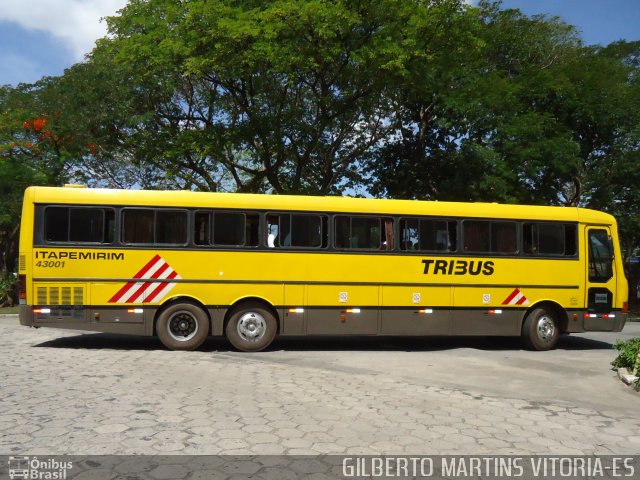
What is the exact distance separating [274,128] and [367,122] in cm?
545

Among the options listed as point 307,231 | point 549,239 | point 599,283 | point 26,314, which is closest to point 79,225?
point 26,314

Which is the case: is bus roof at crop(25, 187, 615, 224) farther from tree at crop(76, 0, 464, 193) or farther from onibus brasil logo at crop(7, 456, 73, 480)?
onibus brasil logo at crop(7, 456, 73, 480)

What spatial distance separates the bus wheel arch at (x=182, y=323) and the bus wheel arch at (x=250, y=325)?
477 millimetres

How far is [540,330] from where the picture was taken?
38.9 ft

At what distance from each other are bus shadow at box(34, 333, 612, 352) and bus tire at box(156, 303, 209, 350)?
474mm

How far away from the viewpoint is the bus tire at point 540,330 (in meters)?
11.8

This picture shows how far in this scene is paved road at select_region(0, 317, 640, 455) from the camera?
5.19 metres

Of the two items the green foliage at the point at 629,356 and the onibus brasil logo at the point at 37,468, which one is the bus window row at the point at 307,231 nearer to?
the green foliage at the point at 629,356

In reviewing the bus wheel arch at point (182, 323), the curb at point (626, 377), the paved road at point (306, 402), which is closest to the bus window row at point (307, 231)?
the bus wheel arch at point (182, 323)

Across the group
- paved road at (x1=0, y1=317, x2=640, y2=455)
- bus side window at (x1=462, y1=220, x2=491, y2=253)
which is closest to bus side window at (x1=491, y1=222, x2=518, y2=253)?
bus side window at (x1=462, y1=220, x2=491, y2=253)

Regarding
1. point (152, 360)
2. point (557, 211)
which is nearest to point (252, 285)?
point (152, 360)

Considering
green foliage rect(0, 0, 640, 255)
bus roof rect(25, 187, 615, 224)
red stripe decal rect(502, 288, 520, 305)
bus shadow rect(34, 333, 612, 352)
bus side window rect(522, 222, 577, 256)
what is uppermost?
green foliage rect(0, 0, 640, 255)

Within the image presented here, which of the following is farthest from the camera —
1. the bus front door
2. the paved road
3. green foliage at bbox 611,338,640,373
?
the bus front door

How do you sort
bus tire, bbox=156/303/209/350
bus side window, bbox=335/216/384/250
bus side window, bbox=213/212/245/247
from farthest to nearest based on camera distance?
1. bus side window, bbox=335/216/384/250
2. bus side window, bbox=213/212/245/247
3. bus tire, bbox=156/303/209/350
